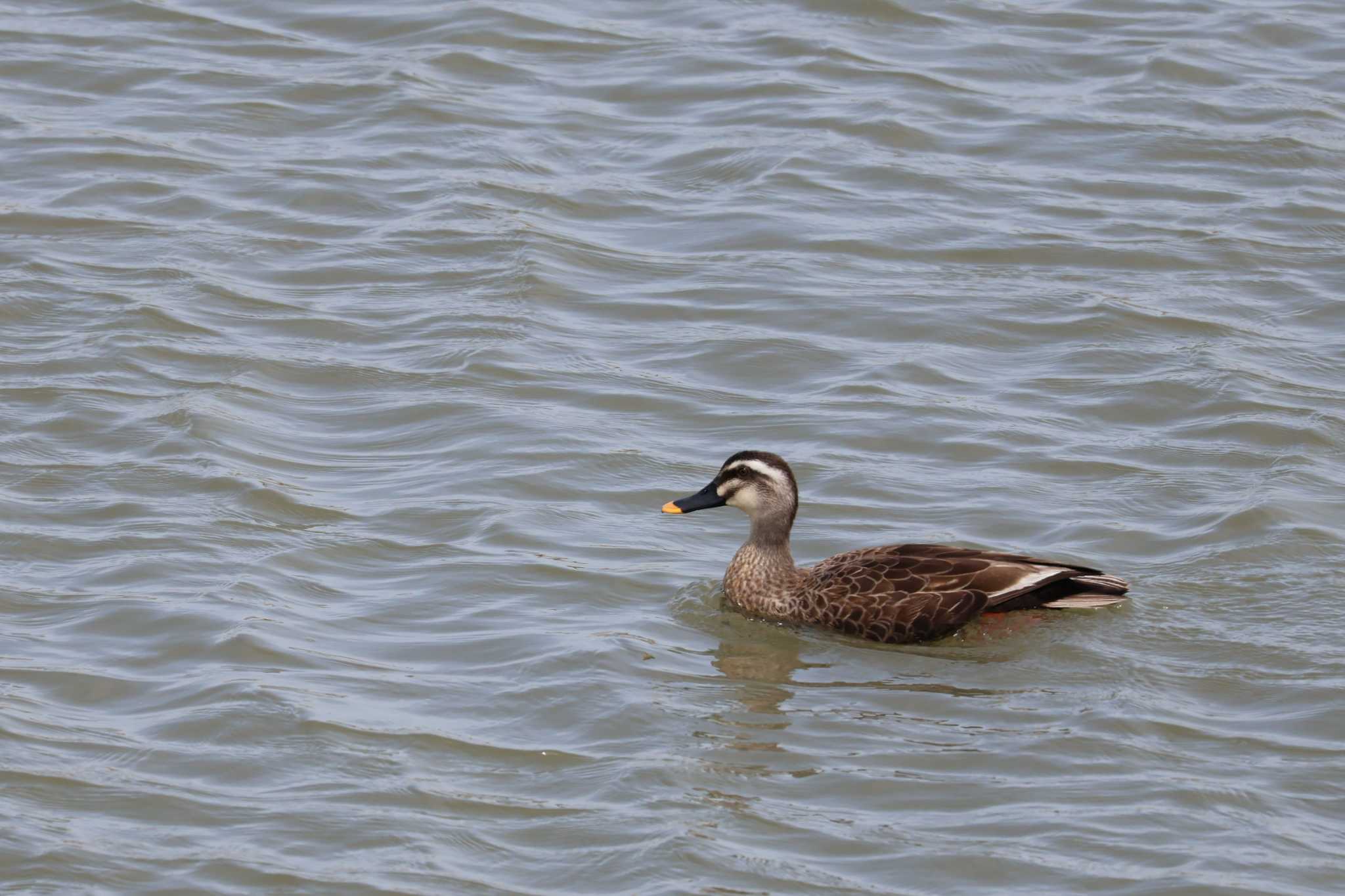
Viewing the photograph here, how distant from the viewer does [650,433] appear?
1205cm

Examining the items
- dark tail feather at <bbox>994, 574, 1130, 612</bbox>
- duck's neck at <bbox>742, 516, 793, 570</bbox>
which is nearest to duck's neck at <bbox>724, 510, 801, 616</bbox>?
duck's neck at <bbox>742, 516, 793, 570</bbox>

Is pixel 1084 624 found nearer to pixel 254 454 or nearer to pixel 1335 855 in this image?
pixel 1335 855

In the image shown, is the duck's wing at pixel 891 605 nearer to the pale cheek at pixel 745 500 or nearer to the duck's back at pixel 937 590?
the duck's back at pixel 937 590

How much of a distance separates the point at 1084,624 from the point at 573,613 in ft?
7.70

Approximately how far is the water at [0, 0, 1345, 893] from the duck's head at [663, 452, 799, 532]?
374mm

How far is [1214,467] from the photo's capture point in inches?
456

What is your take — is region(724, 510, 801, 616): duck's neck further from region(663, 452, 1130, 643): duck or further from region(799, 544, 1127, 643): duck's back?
region(799, 544, 1127, 643): duck's back

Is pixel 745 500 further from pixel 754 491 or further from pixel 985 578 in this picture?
pixel 985 578

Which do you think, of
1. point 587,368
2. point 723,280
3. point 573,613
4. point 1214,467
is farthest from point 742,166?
point 573,613

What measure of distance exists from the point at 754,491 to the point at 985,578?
134 cm

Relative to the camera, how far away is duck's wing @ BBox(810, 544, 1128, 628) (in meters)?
9.69

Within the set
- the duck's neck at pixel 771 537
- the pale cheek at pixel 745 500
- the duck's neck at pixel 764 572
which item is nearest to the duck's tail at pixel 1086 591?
the duck's neck at pixel 764 572

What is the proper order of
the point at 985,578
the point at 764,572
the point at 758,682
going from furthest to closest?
the point at 764,572
the point at 985,578
the point at 758,682

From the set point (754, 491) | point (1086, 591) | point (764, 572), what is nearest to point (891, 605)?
point (764, 572)
